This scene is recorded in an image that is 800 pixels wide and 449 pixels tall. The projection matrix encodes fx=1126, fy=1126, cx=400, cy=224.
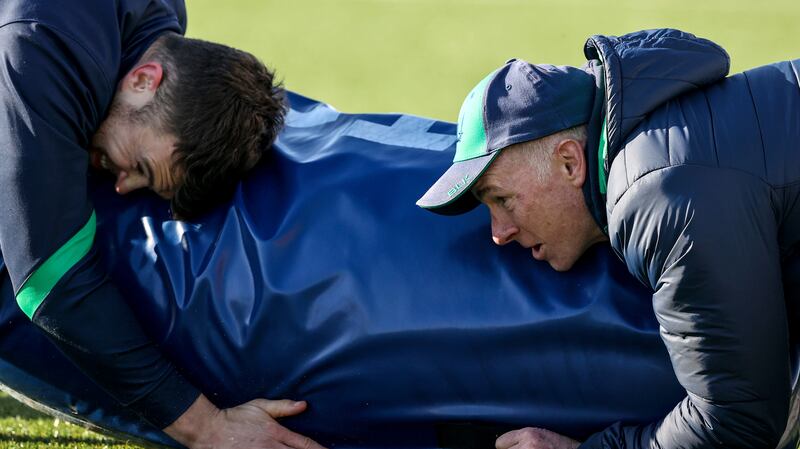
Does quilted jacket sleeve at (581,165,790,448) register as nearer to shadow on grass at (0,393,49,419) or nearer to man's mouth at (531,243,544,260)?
man's mouth at (531,243,544,260)

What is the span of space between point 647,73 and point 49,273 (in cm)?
170

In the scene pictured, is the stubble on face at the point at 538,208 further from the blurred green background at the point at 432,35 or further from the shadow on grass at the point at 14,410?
the blurred green background at the point at 432,35

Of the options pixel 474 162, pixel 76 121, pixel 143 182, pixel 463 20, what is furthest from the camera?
pixel 463 20

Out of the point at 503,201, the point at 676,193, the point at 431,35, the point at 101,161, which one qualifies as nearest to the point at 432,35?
the point at 431,35

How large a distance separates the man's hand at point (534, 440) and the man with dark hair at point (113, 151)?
0.61 meters

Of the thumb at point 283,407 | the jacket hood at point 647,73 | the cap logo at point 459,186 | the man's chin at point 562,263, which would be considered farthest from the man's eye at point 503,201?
the thumb at point 283,407

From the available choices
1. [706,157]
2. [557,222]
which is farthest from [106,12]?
[706,157]

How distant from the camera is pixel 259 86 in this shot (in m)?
3.57

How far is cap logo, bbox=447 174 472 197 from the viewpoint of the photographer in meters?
2.92

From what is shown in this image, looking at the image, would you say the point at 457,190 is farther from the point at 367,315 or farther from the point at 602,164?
the point at 367,315

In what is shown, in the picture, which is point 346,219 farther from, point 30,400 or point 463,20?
point 463,20

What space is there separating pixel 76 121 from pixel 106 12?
37cm

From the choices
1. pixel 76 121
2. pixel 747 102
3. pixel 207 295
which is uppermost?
pixel 747 102

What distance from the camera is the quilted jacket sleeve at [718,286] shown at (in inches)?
101
